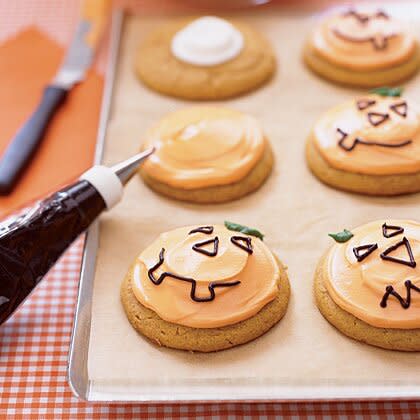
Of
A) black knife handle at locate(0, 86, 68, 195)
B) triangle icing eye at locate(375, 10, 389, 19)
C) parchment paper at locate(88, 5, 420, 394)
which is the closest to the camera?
parchment paper at locate(88, 5, 420, 394)

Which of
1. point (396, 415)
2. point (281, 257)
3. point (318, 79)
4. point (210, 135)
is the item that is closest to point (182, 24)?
point (318, 79)

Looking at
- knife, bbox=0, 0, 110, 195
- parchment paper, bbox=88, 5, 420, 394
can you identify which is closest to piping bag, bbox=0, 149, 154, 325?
parchment paper, bbox=88, 5, 420, 394

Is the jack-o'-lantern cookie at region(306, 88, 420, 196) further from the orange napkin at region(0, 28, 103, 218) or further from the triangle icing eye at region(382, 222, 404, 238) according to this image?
the orange napkin at region(0, 28, 103, 218)

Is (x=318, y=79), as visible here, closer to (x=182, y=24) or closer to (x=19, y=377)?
(x=182, y=24)

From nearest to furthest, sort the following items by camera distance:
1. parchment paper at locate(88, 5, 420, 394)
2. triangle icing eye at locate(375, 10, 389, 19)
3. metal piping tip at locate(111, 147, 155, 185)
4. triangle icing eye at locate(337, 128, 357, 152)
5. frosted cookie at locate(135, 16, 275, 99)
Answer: parchment paper at locate(88, 5, 420, 394), metal piping tip at locate(111, 147, 155, 185), triangle icing eye at locate(337, 128, 357, 152), frosted cookie at locate(135, 16, 275, 99), triangle icing eye at locate(375, 10, 389, 19)

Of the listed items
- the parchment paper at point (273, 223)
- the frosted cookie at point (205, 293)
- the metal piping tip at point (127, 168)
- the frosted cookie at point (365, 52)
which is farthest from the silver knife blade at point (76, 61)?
the frosted cookie at point (205, 293)

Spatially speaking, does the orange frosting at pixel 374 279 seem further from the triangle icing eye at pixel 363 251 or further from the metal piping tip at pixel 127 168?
the metal piping tip at pixel 127 168

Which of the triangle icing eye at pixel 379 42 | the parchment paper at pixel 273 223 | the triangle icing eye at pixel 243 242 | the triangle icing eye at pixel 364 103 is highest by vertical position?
the triangle icing eye at pixel 243 242

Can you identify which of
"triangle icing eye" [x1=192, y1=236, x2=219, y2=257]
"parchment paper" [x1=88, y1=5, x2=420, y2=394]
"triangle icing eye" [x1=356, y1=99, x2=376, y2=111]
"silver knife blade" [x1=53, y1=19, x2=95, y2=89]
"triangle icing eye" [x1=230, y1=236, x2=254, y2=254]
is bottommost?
"parchment paper" [x1=88, y1=5, x2=420, y2=394]
